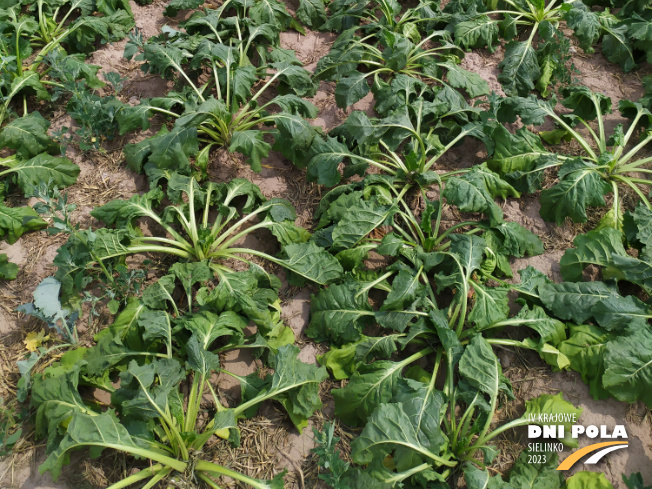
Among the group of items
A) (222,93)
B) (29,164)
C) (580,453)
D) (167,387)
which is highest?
(222,93)

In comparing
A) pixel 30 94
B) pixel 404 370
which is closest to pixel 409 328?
pixel 404 370

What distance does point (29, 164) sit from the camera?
11.3 feet

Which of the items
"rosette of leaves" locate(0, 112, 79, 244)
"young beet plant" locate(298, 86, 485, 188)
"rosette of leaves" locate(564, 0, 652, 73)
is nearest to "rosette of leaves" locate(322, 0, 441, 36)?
"young beet plant" locate(298, 86, 485, 188)

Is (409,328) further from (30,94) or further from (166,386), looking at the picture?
(30,94)

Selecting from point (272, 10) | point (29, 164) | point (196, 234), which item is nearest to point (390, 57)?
point (272, 10)

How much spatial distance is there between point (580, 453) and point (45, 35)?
4940mm

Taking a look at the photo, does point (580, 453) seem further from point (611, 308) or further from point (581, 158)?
point (581, 158)

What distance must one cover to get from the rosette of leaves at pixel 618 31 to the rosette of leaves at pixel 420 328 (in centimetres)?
215

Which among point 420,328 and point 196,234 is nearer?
point 420,328

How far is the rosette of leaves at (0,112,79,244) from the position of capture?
331cm

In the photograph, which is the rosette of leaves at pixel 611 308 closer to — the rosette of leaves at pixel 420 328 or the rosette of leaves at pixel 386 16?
the rosette of leaves at pixel 420 328

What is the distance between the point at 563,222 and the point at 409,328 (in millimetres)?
1484

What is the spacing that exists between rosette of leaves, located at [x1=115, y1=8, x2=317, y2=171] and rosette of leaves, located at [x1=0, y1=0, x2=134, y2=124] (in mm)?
409

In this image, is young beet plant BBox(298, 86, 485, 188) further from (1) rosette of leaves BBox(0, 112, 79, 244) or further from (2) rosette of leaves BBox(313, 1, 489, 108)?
(1) rosette of leaves BBox(0, 112, 79, 244)
